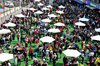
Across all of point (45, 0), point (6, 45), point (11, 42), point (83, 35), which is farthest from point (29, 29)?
point (45, 0)

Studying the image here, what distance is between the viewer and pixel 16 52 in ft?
66.9

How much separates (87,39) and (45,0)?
34.3 metres

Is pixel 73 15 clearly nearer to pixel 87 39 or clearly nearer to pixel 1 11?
pixel 87 39

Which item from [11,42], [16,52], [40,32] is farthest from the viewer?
[40,32]

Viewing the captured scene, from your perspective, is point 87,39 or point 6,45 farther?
point 87,39

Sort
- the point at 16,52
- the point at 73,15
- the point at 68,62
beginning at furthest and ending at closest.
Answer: the point at 73,15, the point at 16,52, the point at 68,62

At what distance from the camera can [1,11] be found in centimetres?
3922

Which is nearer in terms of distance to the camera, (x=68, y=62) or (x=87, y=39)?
(x=68, y=62)

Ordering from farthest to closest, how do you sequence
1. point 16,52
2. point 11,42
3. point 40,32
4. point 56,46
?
point 40,32, point 11,42, point 56,46, point 16,52

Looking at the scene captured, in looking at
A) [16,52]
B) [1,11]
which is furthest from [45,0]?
[16,52]

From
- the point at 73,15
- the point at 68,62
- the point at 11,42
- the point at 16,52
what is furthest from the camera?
the point at 73,15

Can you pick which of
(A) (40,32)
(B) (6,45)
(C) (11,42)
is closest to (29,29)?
(A) (40,32)

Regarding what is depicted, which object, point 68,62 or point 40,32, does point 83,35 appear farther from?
point 68,62

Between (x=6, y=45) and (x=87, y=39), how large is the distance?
1089 centimetres
